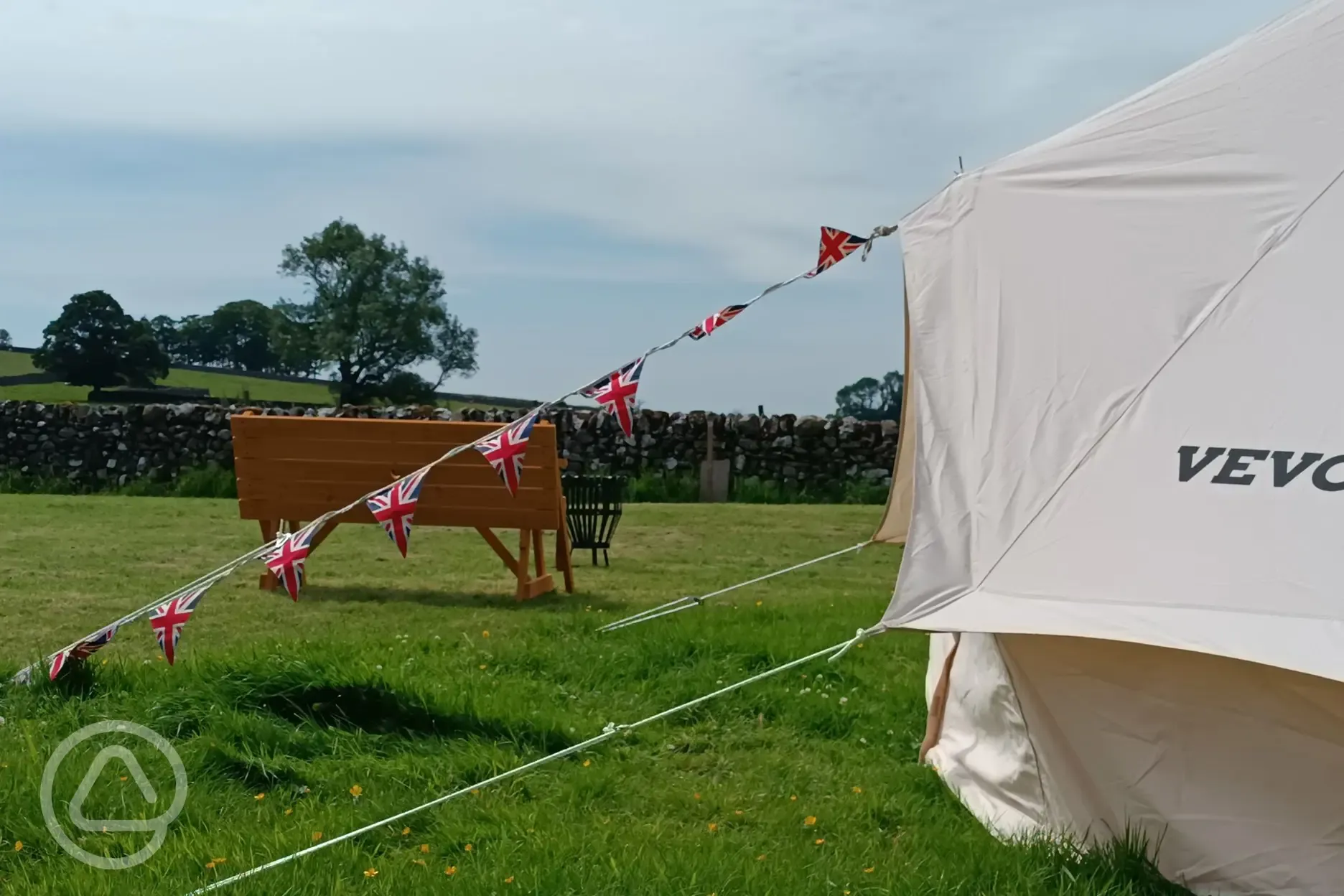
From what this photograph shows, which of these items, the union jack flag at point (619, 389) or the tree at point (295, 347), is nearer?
the union jack flag at point (619, 389)

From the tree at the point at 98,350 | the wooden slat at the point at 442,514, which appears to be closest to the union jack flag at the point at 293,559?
the wooden slat at the point at 442,514

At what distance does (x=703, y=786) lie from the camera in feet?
11.7

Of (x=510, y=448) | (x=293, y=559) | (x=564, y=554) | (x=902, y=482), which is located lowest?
(x=564, y=554)

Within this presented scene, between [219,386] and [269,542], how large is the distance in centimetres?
3274

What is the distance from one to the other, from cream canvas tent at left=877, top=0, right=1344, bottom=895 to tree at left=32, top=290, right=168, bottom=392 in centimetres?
3410

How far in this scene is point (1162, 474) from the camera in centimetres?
270

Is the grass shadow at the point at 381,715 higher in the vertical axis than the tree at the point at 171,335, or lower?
lower

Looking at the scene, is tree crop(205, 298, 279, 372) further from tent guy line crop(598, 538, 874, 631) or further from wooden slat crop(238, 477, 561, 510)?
tent guy line crop(598, 538, 874, 631)

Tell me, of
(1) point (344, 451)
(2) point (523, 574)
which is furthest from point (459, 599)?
(1) point (344, 451)

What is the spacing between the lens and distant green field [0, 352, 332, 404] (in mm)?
30875

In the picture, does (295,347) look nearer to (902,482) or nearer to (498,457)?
(902,482)

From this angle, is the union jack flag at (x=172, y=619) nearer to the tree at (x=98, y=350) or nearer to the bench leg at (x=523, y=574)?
the bench leg at (x=523, y=574)

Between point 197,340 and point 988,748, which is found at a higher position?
point 197,340

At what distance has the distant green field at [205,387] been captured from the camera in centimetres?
3088
